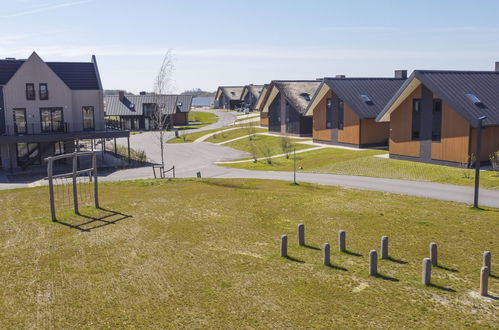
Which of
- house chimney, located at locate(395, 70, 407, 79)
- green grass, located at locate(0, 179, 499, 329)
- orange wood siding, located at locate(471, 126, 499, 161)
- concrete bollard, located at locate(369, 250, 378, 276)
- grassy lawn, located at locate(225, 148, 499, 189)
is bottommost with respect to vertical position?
green grass, located at locate(0, 179, 499, 329)

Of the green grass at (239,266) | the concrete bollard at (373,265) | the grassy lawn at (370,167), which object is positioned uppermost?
the grassy lawn at (370,167)

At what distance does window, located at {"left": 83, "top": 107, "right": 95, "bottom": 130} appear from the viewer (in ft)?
161

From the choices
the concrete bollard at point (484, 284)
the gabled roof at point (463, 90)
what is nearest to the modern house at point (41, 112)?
the gabled roof at point (463, 90)

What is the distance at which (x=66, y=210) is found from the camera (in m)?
25.5

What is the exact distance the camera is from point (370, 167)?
124 ft

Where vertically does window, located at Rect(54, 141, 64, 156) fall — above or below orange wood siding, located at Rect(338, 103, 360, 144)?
below

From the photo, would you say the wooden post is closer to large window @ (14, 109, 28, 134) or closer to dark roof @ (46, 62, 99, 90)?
large window @ (14, 109, 28, 134)

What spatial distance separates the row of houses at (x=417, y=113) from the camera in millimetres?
34750

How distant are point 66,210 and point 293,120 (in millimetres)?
38693

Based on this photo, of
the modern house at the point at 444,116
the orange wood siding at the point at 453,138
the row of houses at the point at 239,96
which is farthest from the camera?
the row of houses at the point at 239,96

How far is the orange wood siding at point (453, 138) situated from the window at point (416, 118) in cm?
232

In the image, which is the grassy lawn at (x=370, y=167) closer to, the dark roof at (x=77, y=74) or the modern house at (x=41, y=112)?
the modern house at (x=41, y=112)

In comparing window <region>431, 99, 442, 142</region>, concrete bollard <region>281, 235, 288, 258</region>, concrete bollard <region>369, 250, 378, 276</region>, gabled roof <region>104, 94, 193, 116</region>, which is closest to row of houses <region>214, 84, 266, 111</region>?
gabled roof <region>104, 94, 193, 116</region>

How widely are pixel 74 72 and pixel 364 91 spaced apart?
30475 mm
